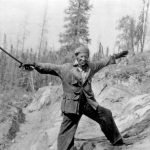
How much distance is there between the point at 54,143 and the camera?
30.5ft

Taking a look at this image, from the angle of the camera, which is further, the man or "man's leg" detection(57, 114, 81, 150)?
"man's leg" detection(57, 114, 81, 150)

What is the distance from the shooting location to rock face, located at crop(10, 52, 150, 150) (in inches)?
291

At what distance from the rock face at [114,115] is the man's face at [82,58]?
69.9 inches

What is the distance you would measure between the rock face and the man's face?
5.82 ft

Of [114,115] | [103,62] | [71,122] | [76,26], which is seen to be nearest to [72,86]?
[71,122]

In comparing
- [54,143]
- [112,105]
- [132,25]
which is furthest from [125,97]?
[132,25]

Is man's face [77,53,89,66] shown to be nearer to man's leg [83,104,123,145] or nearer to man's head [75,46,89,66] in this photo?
man's head [75,46,89,66]

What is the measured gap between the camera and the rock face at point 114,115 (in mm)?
7398

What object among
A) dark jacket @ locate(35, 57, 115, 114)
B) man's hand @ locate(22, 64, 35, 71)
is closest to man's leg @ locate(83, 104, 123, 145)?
dark jacket @ locate(35, 57, 115, 114)

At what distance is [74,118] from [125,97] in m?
6.16

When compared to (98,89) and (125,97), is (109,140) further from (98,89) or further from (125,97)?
(98,89)

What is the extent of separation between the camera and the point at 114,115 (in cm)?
1073

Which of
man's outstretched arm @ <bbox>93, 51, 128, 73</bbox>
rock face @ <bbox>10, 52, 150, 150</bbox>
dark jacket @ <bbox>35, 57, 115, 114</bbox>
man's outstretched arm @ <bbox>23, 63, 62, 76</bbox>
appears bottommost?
rock face @ <bbox>10, 52, 150, 150</bbox>

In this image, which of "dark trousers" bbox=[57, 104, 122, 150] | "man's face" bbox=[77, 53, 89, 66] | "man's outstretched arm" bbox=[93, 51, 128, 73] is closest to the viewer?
"man's face" bbox=[77, 53, 89, 66]
